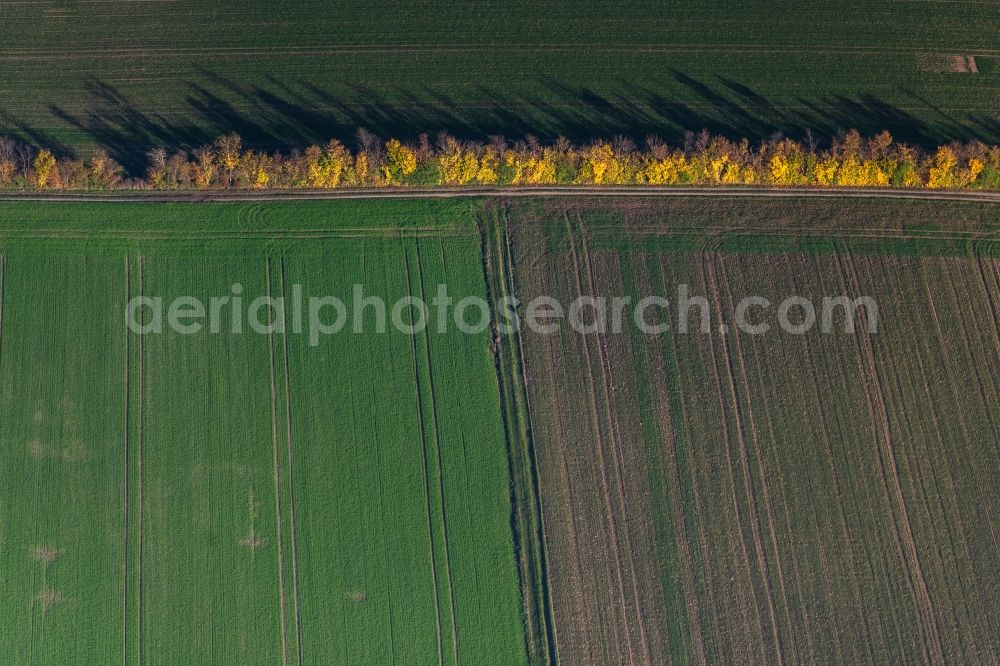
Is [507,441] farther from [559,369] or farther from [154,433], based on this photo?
[154,433]

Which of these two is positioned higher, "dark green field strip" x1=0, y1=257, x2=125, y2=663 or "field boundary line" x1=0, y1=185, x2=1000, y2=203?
"field boundary line" x1=0, y1=185, x2=1000, y2=203

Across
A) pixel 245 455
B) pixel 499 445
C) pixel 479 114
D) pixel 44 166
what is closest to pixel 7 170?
pixel 44 166

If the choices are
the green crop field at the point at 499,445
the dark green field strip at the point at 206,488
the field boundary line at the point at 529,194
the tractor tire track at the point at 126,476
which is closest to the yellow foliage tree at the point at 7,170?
the field boundary line at the point at 529,194

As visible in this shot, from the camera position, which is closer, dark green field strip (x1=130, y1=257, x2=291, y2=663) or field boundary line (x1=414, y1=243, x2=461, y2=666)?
dark green field strip (x1=130, y1=257, x2=291, y2=663)

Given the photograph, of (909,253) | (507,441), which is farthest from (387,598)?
(909,253)

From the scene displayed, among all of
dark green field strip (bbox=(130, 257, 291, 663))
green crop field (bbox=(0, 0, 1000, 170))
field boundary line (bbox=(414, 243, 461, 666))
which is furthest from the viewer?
green crop field (bbox=(0, 0, 1000, 170))

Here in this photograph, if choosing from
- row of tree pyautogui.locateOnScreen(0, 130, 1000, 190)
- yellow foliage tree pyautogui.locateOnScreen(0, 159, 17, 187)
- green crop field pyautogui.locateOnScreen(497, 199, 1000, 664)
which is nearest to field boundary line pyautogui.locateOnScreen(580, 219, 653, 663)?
green crop field pyautogui.locateOnScreen(497, 199, 1000, 664)

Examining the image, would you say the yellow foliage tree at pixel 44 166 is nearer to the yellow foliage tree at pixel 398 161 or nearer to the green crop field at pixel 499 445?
the green crop field at pixel 499 445

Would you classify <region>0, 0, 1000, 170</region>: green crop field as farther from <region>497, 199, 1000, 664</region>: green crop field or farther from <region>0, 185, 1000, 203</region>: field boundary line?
<region>497, 199, 1000, 664</region>: green crop field
